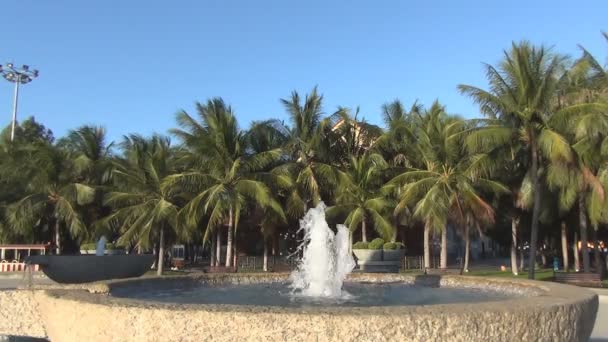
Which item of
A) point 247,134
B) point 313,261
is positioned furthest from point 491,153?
point 313,261

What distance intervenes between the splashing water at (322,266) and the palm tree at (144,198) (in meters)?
18.2

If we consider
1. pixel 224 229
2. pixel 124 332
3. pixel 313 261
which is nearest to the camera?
pixel 124 332

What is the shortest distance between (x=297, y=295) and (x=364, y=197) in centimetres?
2100

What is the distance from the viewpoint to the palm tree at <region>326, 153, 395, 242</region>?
29922mm

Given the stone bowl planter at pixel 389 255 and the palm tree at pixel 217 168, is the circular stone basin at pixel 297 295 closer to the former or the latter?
the stone bowl planter at pixel 389 255

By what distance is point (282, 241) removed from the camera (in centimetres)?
3828

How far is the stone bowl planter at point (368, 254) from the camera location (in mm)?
26562

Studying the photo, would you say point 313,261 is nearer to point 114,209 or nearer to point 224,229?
point 114,209

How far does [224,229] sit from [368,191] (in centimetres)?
1226

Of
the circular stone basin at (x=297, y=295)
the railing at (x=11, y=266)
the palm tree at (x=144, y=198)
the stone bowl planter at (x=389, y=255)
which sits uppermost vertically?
the palm tree at (x=144, y=198)

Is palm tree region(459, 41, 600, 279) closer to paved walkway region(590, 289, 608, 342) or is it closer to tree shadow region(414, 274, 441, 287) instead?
paved walkway region(590, 289, 608, 342)

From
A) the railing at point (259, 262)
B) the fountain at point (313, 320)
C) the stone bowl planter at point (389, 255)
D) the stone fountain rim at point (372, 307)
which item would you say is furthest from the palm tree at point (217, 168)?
the fountain at point (313, 320)

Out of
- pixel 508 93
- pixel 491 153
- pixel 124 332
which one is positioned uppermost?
pixel 508 93

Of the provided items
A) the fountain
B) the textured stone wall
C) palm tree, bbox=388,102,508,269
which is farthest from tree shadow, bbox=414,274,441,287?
palm tree, bbox=388,102,508,269
